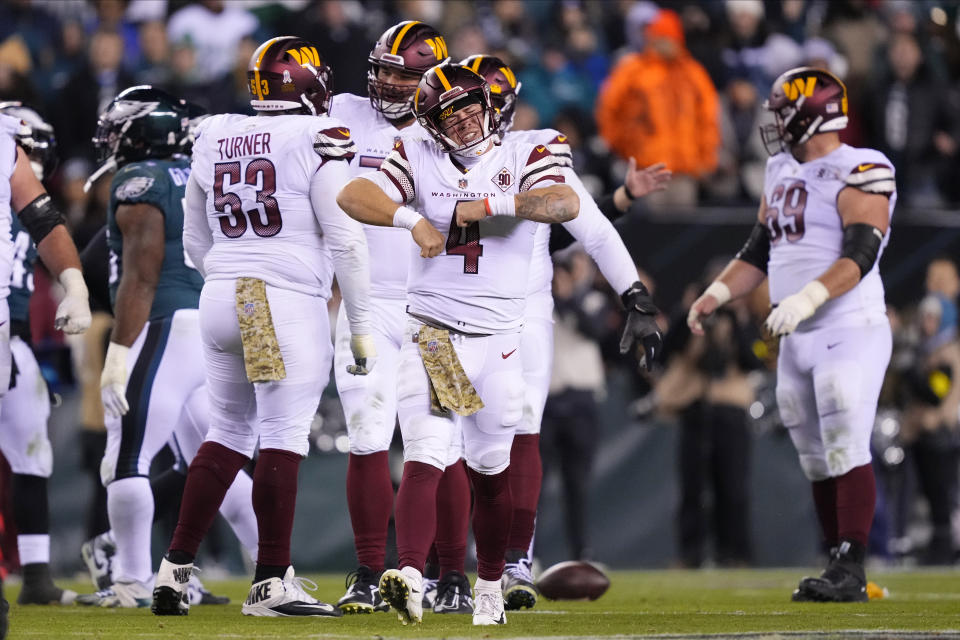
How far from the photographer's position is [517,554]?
23.8 feet

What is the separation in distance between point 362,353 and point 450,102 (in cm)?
104

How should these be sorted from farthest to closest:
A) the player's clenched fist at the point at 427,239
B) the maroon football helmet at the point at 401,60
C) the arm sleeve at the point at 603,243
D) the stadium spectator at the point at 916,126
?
the stadium spectator at the point at 916,126, the maroon football helmet at the point at 401,60, the arm sleeve at the point at 603,243, the player's clenched fist at the point at 427,239

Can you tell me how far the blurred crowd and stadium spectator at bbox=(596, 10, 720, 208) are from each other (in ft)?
0.05

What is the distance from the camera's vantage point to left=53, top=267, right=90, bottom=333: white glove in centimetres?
624

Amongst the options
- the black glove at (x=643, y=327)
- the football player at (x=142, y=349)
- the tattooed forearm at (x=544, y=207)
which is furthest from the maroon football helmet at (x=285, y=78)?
the black glove at (x=643, y=327)

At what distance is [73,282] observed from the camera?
20.8 feet

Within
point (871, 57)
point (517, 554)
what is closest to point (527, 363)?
point (517, 554)

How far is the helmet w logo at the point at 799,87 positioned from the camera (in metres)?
7.89

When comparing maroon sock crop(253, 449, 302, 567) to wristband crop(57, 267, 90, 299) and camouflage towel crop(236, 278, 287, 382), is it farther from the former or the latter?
wristband crop(57, 267, 90, 299)

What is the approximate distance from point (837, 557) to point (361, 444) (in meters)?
2.46

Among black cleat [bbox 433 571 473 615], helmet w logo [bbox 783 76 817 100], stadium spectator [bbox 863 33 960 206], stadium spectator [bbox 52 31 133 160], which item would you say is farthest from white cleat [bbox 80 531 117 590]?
stadium spectator [bbox 863 33 960 206]

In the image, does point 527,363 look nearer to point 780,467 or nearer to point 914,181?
point 780,467

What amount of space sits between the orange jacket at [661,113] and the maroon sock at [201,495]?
723cm

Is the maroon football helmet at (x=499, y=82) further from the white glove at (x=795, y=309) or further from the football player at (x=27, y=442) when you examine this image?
the football player at (x=27, y=442)
